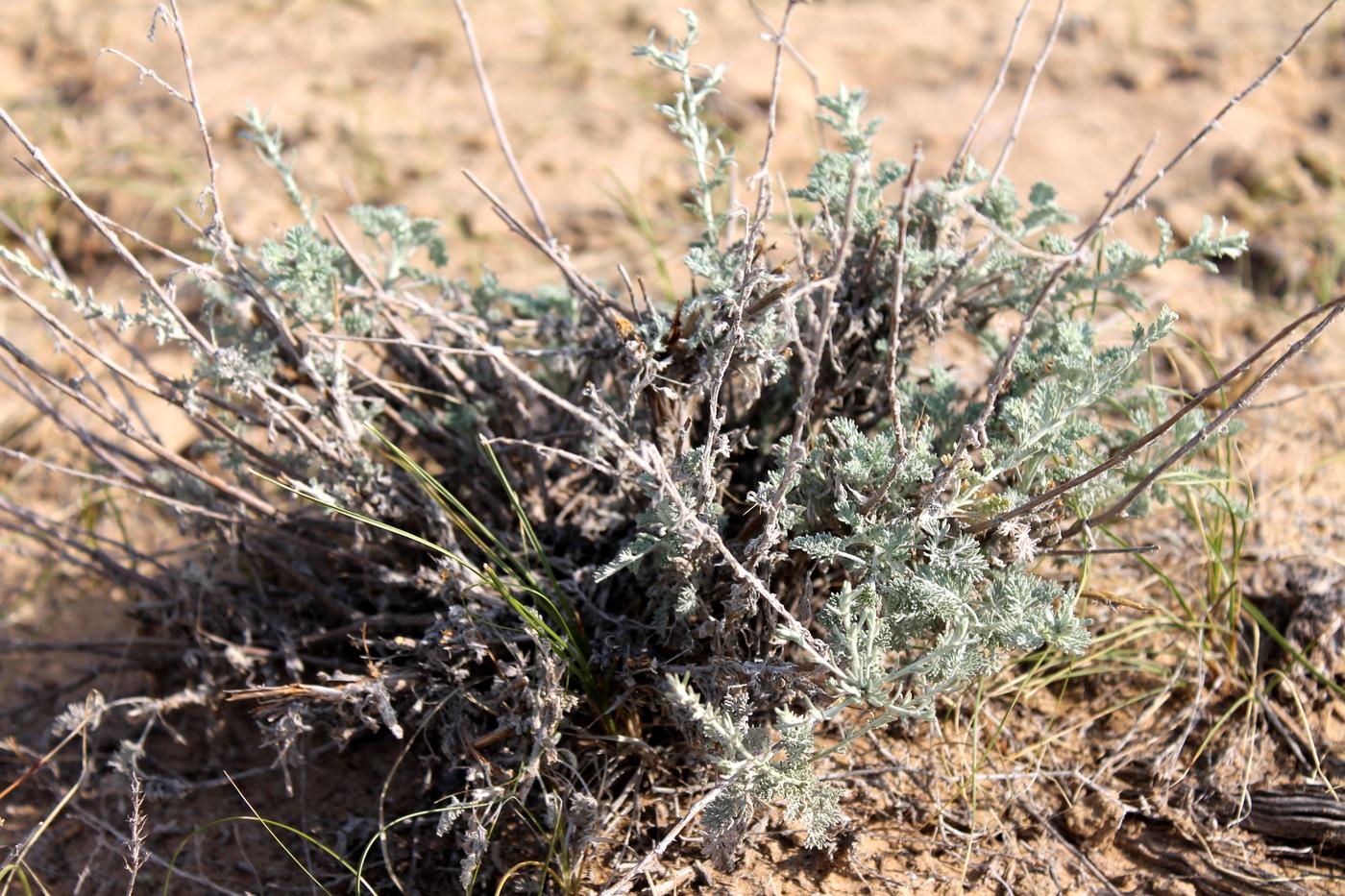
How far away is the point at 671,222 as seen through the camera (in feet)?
11.1

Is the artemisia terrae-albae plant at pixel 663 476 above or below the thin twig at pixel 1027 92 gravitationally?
below

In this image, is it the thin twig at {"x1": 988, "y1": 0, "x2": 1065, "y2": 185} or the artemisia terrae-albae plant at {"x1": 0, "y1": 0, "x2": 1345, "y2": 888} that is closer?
the artemisia terrae-albae plant at {"x1": 0, "y1": 0, "x2": 1345, "y2": 888}

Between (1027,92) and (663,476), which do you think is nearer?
(663,476)

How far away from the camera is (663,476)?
1.35m

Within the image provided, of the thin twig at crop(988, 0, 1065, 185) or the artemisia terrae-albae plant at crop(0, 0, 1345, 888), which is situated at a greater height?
the thin twig at crop(988, 0, 1065, 185)

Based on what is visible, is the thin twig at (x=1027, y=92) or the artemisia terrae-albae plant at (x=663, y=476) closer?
the artemisia terrae-albae plant at (x=663, y=476)

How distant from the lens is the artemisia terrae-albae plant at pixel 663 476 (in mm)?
1460

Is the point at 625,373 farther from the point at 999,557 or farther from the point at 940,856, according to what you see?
the point at 940,856

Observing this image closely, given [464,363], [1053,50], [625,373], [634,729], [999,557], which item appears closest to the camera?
[999,557]

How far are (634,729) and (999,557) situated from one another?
0.65 m

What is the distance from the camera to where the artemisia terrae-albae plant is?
1460mm

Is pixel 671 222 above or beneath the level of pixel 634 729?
above

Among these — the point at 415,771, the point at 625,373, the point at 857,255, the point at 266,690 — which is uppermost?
the point at 857,255

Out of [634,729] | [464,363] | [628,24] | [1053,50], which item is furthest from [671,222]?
[634,729]
